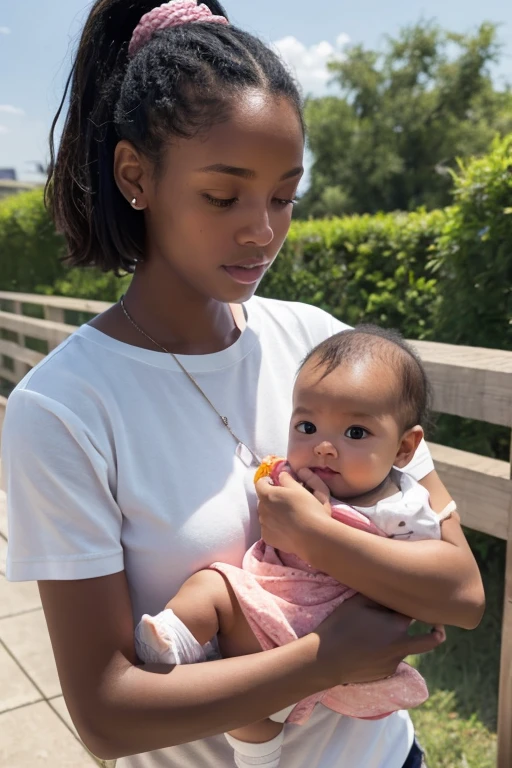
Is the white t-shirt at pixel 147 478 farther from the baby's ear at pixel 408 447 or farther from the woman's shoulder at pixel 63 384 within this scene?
the baby's ear at pixel 408 447

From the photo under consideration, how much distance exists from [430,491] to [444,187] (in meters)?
32.7

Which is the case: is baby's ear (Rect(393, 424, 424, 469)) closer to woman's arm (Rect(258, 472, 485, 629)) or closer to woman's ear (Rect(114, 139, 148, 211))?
woman's arm (Rect(258, 472, 485, 629))

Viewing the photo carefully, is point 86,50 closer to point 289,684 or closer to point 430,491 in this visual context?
point 430,491

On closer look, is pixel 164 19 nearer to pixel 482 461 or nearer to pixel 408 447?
pixel 408 447

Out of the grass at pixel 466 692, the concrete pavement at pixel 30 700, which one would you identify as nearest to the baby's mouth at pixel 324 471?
the concrete pavement at pixel 30 700

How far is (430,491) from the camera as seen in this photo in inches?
58.9

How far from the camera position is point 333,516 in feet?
4.46

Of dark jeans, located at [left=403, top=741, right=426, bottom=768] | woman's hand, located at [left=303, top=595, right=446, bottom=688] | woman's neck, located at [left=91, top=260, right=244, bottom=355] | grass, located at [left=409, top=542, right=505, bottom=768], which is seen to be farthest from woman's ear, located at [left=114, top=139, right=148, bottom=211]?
grass, located at [left=409, top=542, right=505, bottom=768]

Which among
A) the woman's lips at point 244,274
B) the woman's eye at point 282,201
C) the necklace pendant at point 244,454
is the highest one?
the woman's eye at point 282,201

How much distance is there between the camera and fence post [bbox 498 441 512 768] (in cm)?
182

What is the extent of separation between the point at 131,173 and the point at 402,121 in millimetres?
37816

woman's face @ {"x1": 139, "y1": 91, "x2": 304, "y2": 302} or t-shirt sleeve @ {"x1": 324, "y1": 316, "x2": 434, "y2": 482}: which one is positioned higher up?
woman's face @ {"x1": 139, "y1": 91, "x2": 304, "y2": 302}

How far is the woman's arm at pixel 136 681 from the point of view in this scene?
1130 millimetres

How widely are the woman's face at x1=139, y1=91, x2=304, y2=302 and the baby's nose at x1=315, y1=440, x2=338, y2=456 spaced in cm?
29
